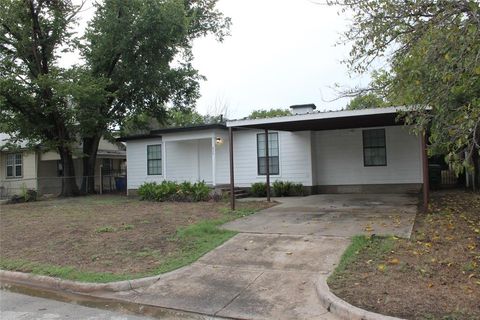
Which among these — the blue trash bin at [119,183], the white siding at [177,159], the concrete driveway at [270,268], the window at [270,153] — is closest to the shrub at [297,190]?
the window at [270,153]

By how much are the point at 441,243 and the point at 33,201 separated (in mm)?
17931

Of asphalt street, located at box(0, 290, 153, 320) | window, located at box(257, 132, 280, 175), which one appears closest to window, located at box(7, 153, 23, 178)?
window, located at box(257, 132, 280, 175)

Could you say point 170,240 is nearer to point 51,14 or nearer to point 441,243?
point 441,243

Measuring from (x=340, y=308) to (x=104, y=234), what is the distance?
6586 millimetres

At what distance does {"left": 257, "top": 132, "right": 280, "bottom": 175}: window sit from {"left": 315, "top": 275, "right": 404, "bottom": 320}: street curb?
1224 centimetres

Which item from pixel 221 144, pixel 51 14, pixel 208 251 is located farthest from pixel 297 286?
pixel 51 14

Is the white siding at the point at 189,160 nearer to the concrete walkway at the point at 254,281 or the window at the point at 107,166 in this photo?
the window at the point at 107,166

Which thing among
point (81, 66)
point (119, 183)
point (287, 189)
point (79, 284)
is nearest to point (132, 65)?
point (81, 66)

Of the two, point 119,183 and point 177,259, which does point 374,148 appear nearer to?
point 177,259

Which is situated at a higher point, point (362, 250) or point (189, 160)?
point (189, 160)

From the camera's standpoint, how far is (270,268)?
728cm

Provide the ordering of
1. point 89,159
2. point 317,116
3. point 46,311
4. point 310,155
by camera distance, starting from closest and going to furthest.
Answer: point 46,311, point 317,116, point 310,155, point 89,159

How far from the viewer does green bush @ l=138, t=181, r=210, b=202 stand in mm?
16375

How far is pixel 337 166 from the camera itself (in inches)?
692
